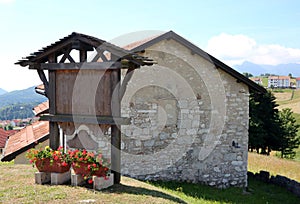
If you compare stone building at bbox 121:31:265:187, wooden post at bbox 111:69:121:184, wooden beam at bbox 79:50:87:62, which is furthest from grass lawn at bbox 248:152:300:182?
wooden beam at bbox 79:50:87:62

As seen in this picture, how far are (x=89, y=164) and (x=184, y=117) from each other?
15.5 feet

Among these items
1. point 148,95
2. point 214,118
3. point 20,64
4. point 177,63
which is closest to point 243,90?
point 214,118

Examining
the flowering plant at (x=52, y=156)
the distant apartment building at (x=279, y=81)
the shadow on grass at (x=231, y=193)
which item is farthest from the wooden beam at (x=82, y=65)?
the distant apartment building at (x=279, y=81)

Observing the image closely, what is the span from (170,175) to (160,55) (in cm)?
397

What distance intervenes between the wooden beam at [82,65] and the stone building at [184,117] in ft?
9.53

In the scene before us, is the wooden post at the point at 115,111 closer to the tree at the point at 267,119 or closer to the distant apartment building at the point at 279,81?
the tree at the point at 267,119

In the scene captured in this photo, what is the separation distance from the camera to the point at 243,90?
11055mm

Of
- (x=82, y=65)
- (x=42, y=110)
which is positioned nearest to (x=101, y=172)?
(x=82, y=65)

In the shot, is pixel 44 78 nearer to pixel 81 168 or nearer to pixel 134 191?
pixel 81 168

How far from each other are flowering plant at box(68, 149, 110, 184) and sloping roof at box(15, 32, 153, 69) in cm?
212

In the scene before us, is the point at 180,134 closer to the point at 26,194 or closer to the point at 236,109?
the point at 236,109

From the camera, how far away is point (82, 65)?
6609mm

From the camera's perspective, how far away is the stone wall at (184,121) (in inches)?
379

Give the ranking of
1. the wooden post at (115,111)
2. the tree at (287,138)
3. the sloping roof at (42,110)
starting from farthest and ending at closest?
the tree at (287,138)
the sloping roof at (42,110)
the wooden post at (115,111)
